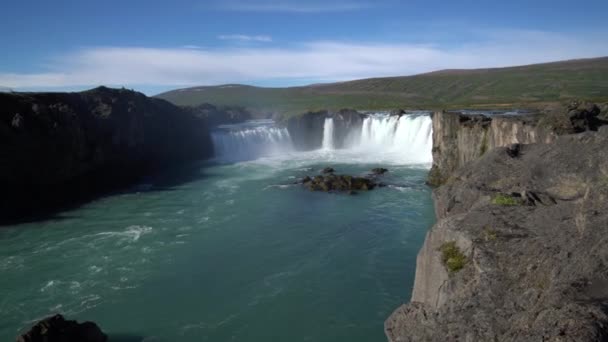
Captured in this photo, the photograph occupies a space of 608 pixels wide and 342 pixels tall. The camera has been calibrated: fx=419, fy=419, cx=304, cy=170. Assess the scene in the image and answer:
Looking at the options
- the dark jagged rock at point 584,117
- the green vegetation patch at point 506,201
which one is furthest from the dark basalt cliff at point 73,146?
the dark jagged rock at point 584,117

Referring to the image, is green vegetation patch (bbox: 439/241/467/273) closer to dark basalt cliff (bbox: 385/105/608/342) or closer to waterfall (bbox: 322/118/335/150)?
dark basalt cliff (bbox: 385/105/608/342)

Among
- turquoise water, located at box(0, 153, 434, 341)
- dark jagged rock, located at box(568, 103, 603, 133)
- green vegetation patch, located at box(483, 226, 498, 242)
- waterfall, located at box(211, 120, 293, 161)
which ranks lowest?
turquoise water, located at box(0, 153, 434, 341)

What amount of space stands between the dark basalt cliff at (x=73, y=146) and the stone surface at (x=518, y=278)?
2739 cm

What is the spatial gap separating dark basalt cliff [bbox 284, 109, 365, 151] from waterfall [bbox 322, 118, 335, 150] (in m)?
0.40

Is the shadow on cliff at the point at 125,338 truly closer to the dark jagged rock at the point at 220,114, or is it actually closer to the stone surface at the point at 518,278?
the stone surface at the point at 518,278

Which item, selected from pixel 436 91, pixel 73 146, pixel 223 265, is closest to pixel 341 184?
pixel 223 265

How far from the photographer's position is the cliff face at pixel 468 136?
23062 millimetres

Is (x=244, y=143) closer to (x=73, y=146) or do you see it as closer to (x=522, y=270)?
(x=73, y=146)

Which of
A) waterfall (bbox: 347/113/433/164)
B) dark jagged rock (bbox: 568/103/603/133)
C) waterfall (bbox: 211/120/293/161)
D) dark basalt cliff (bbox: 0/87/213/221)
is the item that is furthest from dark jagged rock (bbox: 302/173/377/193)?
waterfall (bbox: 211/120/293/161)

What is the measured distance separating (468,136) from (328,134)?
2757cm

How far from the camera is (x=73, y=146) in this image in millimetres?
31953

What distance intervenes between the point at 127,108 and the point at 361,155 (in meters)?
25.0

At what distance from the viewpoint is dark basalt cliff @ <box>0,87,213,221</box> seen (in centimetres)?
2777

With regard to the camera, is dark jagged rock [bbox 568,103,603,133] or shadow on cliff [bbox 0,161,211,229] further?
shadow on cliff [bbox 0,161,211,229]
